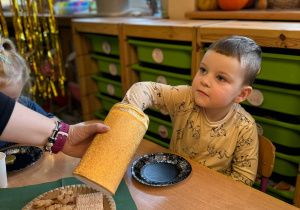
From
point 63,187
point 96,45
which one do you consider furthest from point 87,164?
point 96,45

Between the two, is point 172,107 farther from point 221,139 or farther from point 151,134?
point 151,134

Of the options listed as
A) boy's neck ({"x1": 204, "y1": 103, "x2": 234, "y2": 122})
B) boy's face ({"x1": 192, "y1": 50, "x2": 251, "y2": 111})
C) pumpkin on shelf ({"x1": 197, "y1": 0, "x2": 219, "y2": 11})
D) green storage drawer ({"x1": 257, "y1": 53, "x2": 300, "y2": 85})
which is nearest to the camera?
boy's face ({"x1": 192, "y1": 50, "x2": 251, "y2": 111})

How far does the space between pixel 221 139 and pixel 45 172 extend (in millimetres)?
642

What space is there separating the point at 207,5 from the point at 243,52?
3.17 feet

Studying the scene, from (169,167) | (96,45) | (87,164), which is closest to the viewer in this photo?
(87,164)

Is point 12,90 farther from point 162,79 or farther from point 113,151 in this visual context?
point 162,79

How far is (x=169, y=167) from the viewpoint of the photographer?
3.13 feet

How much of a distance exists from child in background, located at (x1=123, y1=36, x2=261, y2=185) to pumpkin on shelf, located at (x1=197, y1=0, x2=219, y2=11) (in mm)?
876

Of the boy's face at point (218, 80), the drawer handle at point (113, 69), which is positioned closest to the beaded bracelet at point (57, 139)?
the boy's face at point (218, 80)

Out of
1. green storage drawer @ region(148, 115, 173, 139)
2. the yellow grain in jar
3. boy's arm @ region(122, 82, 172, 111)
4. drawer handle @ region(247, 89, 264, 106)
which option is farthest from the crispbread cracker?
green storage drawer @ region(148, 115, 173, 139)

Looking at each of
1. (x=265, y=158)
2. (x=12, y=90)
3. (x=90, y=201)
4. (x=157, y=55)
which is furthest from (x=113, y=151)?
(x=157, y=55)

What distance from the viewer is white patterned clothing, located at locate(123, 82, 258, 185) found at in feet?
3.45

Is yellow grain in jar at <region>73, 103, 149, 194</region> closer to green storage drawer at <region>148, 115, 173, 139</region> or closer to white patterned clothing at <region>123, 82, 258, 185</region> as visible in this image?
white patterned clothing at <region>123, 82, 258, 185</region>

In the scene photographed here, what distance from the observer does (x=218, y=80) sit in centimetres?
98
